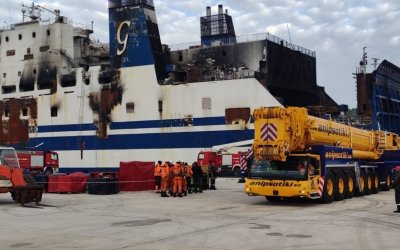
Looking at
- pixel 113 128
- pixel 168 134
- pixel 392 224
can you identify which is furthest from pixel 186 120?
pixel 392 224

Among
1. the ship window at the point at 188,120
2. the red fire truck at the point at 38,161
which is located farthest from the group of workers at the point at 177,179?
the ship window at the point at 188,120

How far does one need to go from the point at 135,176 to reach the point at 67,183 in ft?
10.4

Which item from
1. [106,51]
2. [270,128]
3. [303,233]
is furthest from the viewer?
[106,51]

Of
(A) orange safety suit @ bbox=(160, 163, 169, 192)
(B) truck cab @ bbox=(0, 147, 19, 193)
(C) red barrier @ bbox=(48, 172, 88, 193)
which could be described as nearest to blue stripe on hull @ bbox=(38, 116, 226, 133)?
(C) red barrier @ bbox=(48, 172, 88, 193)

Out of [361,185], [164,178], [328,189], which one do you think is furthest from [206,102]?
[328,189]

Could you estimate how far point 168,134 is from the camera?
128 feet

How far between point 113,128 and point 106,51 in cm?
995

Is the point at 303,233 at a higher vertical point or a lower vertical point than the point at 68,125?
lower

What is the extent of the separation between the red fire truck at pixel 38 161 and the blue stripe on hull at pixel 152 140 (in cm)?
498

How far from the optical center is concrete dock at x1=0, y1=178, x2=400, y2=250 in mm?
9438

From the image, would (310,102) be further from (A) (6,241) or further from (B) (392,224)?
(A) (6,241)

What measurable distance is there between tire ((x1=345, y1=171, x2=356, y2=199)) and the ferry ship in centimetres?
1704

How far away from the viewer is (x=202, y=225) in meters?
11.9

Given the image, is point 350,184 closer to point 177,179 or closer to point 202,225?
point 177,179
